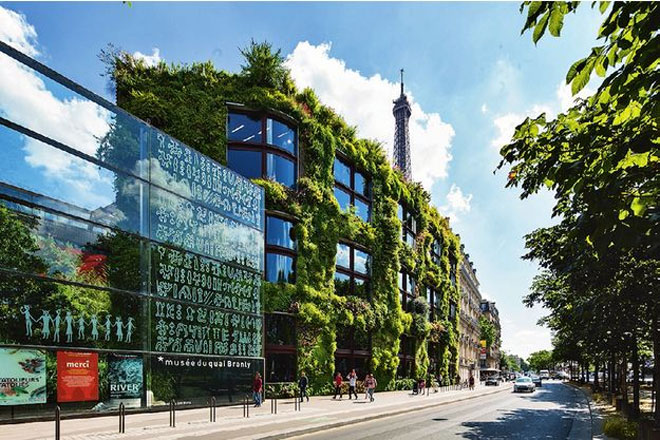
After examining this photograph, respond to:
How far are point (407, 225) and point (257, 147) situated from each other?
22070 millimetres

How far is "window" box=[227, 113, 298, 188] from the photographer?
31.4 m

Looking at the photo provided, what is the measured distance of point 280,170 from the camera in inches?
1293

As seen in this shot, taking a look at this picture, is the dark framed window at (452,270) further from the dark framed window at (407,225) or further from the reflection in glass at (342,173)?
the reflection in glass at (342,173)

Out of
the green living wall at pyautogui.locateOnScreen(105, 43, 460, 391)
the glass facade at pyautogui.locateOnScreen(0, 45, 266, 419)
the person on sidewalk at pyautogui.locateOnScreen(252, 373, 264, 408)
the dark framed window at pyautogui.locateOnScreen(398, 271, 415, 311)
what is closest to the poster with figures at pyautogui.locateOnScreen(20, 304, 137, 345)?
the glass facade at pyautogui.locateOnScreen(0, 45, 266, 419)

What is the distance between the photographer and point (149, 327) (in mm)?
21438

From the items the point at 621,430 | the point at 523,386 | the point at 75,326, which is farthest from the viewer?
the point at 523,386

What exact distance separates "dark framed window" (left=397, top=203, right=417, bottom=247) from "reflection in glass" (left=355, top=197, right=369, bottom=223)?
594 cm

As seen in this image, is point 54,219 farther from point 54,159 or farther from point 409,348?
point 409,348

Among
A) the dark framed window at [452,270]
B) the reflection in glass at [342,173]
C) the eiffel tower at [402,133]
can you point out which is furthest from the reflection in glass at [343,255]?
the eiffel tower at [402,133]

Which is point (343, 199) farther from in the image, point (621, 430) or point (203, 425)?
point (621, 430)

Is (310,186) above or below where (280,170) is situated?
below

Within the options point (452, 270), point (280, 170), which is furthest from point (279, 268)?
point (452, 270)

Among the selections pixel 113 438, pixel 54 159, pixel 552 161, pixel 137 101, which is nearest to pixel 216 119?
pixel 137 101

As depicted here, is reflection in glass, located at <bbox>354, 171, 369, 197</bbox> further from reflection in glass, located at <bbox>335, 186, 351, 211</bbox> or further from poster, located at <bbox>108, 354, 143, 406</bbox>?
poster, located at <bbox>108, 354, 143, 406</bbox>
